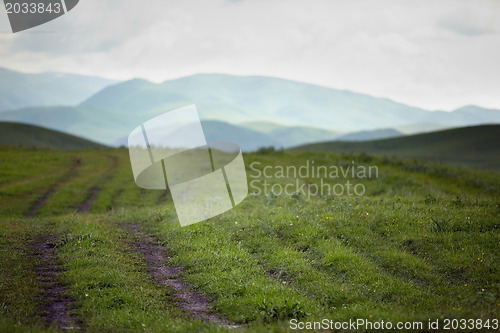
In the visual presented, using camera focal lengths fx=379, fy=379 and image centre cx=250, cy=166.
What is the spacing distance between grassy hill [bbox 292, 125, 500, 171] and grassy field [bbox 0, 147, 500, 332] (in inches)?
2197

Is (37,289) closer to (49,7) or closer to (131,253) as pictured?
(131,253)

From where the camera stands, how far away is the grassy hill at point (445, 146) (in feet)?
229

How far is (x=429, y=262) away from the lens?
Answer: 1184cm

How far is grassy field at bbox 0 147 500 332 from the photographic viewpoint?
859 centimetres

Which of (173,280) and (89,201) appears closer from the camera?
(173,280)

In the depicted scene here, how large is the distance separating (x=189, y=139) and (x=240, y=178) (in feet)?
66.2

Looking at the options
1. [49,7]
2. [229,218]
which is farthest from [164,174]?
Result: [229,218]

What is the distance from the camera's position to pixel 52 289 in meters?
10.0

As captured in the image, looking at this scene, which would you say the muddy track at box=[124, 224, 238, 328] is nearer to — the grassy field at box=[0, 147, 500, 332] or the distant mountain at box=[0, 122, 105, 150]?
the grassy field at box=[0, 147, 500, 332]

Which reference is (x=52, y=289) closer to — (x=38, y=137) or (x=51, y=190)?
(x=51, y=190)

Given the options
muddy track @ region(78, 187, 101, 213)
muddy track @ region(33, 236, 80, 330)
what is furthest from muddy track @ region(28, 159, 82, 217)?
muddy track @ region(33, 236, 80, 330)

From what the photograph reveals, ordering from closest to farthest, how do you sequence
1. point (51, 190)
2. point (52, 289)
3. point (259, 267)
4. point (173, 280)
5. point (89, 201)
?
point (52, 289)
point (173, 280)
point (259, 267)
point (89, 201)
point (51, 190)

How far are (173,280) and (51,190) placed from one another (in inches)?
956

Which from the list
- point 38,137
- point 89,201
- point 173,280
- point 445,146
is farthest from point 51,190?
point 445,146
